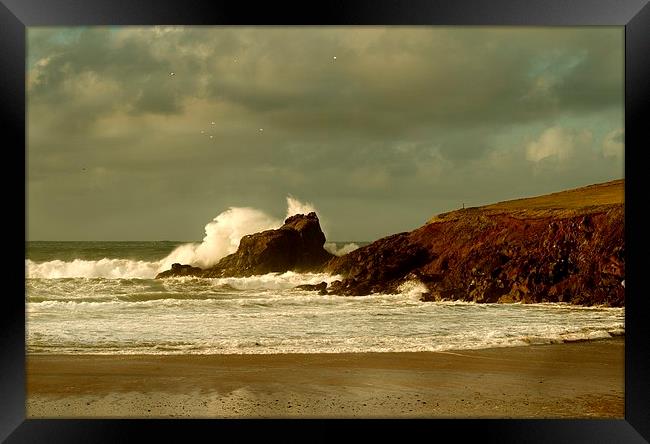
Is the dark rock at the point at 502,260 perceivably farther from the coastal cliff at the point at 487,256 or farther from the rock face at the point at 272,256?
the rock face at the point at 272,256

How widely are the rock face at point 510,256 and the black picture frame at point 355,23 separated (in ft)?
15.1

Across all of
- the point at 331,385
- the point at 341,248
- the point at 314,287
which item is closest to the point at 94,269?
the point at 314,287

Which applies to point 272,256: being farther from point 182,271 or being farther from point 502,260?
point 502,260

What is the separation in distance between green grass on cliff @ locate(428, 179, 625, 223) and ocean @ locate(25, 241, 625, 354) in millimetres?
1422

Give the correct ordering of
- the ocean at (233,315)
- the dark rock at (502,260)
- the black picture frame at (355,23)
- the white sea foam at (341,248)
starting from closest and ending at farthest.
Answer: the black picture frame at (355,23) < the ocean at (233,315) < the white sea foam at (341,248) < the dark rock at (502,260)

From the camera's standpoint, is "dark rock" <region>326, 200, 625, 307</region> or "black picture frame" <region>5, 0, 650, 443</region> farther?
"dark rock" <region>326, 200, 625, 307</region>

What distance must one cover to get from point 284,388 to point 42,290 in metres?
6.50

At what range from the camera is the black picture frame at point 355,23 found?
11.3ft

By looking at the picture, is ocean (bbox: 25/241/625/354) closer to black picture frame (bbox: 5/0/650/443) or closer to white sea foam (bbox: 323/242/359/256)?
white sea foam (bbox: 323/242/359/256)

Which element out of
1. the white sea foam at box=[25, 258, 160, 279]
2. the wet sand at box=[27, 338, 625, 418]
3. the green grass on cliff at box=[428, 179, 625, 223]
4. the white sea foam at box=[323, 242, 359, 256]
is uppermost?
the green grass on cliff at box=[428, 179, 625, 223]

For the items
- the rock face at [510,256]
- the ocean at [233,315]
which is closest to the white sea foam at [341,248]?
the ocean at [233,315]

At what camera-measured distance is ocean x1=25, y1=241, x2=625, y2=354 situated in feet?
19.2

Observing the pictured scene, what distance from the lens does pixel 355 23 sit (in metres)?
3.44

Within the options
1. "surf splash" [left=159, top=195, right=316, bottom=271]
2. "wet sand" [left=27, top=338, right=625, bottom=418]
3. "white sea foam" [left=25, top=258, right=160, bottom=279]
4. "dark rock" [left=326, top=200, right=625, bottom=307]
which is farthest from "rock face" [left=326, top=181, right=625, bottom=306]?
"wet sand" [left=27, top=338, right=625, bottom=418]
